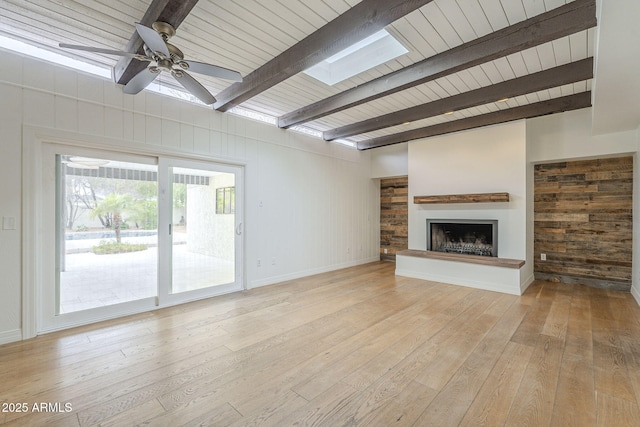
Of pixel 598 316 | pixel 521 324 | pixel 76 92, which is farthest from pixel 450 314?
pixel 76 92

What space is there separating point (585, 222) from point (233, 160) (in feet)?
19.6

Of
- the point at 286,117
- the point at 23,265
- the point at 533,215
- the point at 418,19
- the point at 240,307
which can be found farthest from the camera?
the point at 533,215

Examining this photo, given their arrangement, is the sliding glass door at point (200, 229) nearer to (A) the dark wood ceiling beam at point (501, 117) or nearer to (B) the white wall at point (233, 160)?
(B) the white wall at point (233, 160)

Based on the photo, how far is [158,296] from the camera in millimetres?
3658

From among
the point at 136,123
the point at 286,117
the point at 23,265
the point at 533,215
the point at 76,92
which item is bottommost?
the point at 23,265

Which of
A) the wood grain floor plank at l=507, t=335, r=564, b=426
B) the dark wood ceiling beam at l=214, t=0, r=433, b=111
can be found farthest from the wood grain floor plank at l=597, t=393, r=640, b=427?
the dark wood ceiling beam at l=214, t=0, r=433, b=111

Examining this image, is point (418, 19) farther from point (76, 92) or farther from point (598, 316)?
point (598, 316)

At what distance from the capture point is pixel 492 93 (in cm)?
361

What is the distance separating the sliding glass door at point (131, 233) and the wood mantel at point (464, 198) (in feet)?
11.5

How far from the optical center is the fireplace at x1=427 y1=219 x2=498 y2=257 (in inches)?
194

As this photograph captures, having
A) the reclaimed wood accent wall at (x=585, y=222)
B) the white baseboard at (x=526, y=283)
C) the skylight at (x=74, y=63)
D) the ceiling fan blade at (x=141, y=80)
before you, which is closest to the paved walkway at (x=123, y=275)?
the ceiling fan blade at (x=141, y=80)

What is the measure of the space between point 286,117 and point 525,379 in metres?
4.49

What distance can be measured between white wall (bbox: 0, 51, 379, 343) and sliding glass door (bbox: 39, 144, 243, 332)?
0.21 metres

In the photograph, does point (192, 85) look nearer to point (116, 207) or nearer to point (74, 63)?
point (74, 63)
